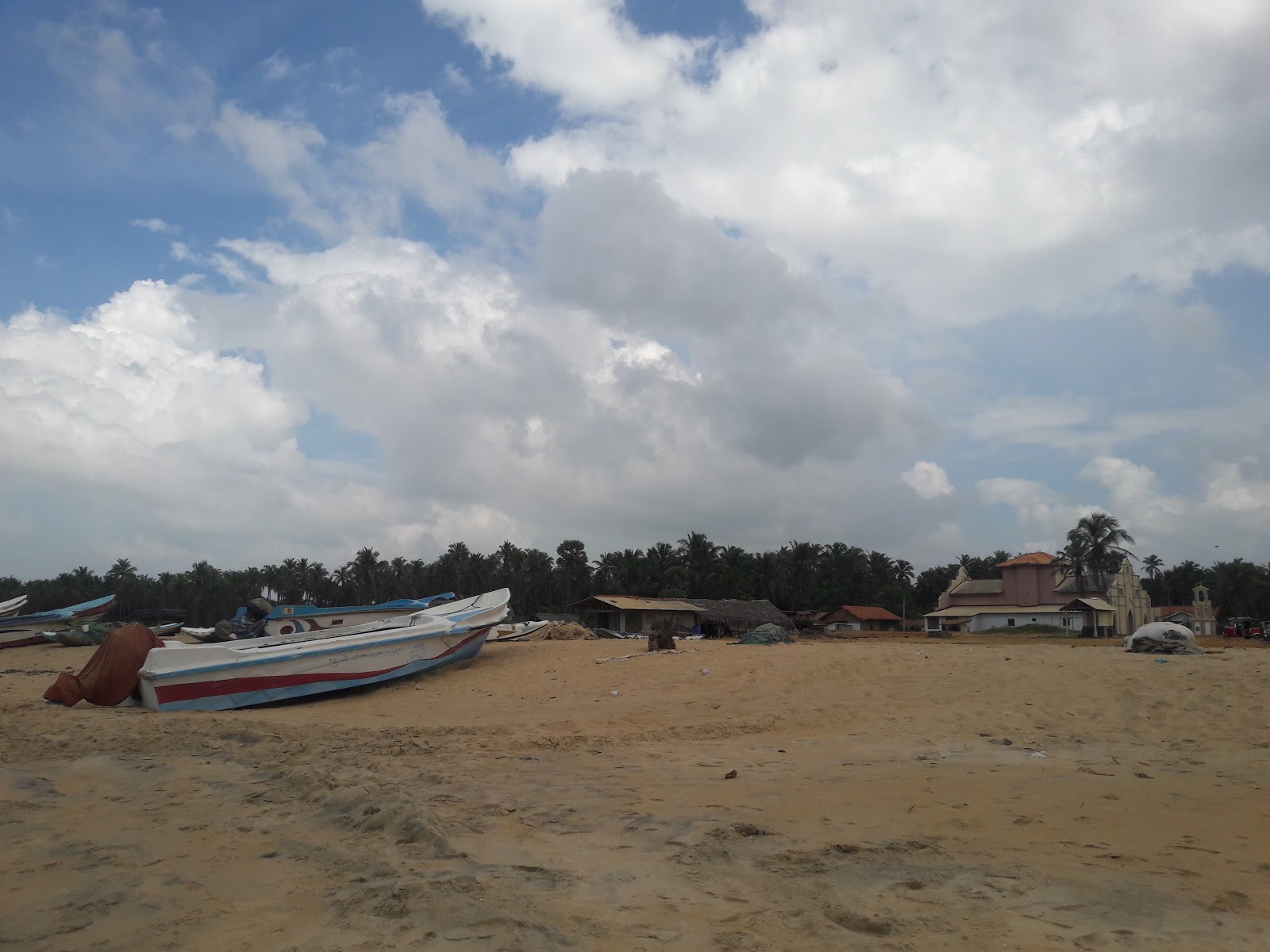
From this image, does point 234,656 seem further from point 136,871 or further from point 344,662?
point 136,871

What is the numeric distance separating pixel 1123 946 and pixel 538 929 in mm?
2256

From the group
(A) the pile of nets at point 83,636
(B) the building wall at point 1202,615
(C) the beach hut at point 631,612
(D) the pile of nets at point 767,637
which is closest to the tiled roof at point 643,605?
(C) the beach hut at point 631,612

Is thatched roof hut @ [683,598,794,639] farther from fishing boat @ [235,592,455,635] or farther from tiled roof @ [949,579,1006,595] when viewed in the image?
fishing boat @ [235,592,455,635]

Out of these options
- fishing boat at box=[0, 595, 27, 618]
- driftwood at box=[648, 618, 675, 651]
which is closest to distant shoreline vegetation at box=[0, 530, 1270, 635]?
fishing boat at box=[0, 595, 27, 618]

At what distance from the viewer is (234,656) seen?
13.0m

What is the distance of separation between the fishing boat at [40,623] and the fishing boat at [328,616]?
49.4 ft

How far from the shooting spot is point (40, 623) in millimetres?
36094

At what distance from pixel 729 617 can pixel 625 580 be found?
2157 centimetres

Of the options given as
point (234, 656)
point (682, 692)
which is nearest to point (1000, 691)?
point (682, 692)

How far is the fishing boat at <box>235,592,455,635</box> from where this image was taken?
22.8 metres

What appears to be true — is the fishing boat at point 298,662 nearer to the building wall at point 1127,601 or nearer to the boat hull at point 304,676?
the boat hull at point 304,676

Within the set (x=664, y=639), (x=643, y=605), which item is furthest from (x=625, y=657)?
(x=643, y=605)

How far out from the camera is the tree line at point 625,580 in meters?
59.2

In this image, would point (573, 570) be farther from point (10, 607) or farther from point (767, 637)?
point (767, 637)
